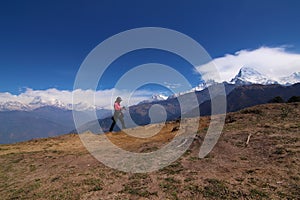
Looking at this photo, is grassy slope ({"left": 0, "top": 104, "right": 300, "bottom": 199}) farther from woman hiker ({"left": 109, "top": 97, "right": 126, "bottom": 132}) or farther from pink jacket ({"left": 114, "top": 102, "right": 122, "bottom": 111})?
pink jacket ({"left": 114, "top": 102, "right": 122, "bottom": 111})

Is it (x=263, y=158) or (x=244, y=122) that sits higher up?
(x=244, y=122)

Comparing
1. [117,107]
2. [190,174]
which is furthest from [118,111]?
[190,174]

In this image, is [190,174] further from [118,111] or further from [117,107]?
[117,107]

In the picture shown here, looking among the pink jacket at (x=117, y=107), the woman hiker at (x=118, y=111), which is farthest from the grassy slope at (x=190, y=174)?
the pink jacket at (x=117, y=107)

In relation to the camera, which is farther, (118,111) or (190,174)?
(118,111)

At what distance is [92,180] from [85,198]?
241 cm

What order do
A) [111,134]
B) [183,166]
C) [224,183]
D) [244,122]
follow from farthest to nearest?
[111,134] → [244,122] → [183,166] → [224,183]

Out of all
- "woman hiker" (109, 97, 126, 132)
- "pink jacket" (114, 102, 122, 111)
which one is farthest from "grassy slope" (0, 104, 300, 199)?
"pink jacket" (114, 102, 122, 111)

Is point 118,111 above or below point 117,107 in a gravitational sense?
below

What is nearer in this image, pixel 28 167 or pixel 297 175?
pixel 297 175

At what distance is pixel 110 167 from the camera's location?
18562 mm

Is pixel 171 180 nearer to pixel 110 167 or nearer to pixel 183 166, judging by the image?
pixel 183 166

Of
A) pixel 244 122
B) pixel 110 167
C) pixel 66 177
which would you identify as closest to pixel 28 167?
pixel 66 177

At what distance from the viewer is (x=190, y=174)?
15.5 metres
